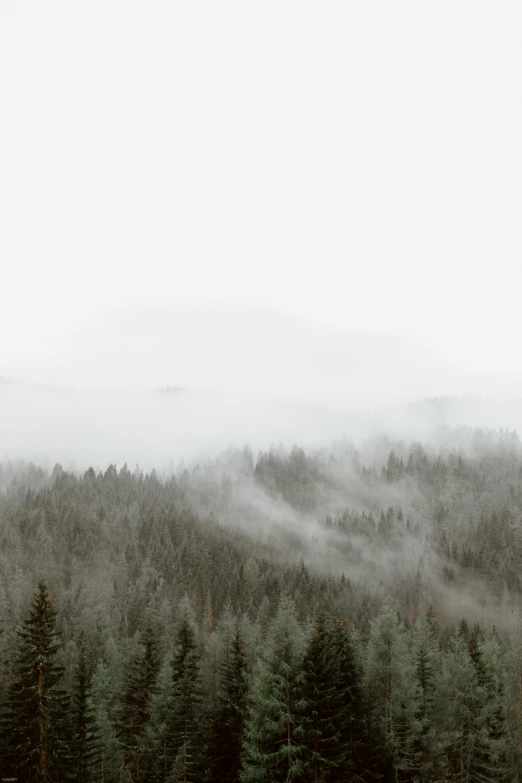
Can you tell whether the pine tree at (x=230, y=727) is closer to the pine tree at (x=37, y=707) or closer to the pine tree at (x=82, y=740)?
the pine tree at (x=82, y=740)

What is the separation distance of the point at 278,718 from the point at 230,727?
10.9 m

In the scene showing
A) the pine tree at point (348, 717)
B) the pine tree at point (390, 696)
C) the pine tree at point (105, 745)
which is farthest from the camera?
the pine tree at point (105, 745)

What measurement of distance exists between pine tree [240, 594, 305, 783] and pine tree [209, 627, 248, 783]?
6.38 metres

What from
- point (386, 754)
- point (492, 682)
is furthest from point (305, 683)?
point (492, 682)

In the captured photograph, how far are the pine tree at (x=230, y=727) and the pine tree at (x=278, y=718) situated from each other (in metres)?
6.38

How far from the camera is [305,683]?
120ft

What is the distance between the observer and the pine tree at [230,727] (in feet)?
143

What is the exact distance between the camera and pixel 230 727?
44906 millimetres

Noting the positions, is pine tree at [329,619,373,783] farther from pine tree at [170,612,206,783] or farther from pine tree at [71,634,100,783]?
pine tree at [71,634,100,783]

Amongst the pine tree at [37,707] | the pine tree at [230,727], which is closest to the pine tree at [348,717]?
the pine tree at [230,727]

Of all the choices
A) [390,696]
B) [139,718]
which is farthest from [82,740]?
[390,696]

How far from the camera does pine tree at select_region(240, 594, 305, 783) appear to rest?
34938 millimetres

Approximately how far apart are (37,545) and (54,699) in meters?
169

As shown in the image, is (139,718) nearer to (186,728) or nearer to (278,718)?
(186,728)
